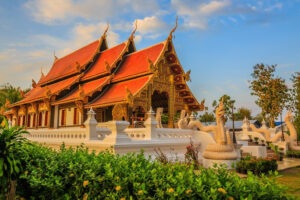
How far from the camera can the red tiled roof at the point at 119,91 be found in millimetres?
13961

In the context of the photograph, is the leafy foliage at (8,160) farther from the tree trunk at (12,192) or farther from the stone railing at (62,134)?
the stone railing at (62,134)

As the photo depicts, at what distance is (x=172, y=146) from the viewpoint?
31.8 feet

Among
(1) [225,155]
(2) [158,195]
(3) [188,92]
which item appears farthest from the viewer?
(3) [188,92]

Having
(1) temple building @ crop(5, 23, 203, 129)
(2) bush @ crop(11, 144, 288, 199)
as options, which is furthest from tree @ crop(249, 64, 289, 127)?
(2) bush @ crop(11, 144, 288, 199)

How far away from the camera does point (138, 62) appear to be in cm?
1684

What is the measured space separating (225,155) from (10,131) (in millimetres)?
6002

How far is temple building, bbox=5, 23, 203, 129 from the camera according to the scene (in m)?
14.5

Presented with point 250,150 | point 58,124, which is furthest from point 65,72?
point 250,150

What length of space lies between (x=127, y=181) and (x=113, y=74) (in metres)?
14.1

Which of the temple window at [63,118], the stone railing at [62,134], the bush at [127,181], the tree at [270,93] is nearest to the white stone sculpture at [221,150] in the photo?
the stone railing at [62,134]

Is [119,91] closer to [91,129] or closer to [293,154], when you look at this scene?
[91,129]

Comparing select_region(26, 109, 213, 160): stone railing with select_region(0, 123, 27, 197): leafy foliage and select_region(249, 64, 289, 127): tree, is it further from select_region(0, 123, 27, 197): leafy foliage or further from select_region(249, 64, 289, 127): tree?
select_region(249, 64, 289, 127): tree

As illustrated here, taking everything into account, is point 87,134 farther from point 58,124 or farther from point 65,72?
point 65,72

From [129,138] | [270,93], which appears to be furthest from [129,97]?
[270,93]
